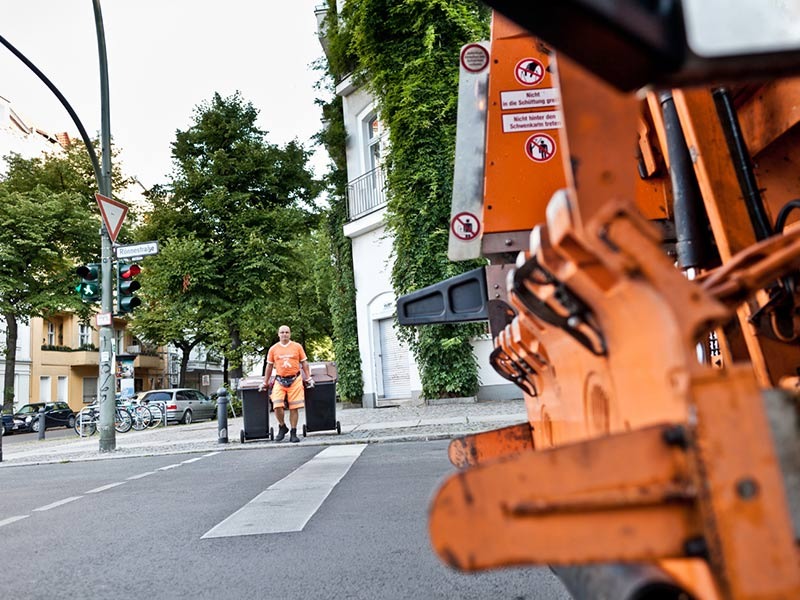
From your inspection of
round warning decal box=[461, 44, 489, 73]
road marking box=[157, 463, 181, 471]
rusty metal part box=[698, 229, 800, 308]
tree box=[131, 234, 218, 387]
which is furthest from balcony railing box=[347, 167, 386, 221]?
rusty metal part box=[698, 229, 800, 308]

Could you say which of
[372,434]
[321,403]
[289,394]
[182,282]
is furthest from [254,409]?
[182,282]

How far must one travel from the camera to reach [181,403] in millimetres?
28828

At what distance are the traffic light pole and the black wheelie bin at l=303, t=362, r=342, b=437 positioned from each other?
338 centimetres

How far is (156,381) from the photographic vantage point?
191ft

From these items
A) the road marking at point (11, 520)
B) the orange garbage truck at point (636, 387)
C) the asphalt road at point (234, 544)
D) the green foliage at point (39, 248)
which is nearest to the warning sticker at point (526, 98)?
the orange garbage truck at point (636, 387)

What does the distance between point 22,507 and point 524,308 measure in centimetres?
583

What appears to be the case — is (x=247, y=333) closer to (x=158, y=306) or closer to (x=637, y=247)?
(x=158, y=306)

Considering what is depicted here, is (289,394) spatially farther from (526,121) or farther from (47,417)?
(47,417)

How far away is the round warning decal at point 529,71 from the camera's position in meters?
3.49

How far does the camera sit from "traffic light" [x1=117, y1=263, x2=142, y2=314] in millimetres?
12461

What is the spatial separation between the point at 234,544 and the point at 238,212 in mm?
24431

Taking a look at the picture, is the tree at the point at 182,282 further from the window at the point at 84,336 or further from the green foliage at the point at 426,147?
the window at the point at 84,336

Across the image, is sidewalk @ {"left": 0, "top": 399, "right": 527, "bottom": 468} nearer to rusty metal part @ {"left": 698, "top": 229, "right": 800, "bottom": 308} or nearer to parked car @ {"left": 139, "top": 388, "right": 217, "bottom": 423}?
rusty metal part @ {"left": 698, "top": 229, "right": 800, "bottom": 308}

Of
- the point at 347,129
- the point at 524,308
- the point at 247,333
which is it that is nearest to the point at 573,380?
the point at 524,308
